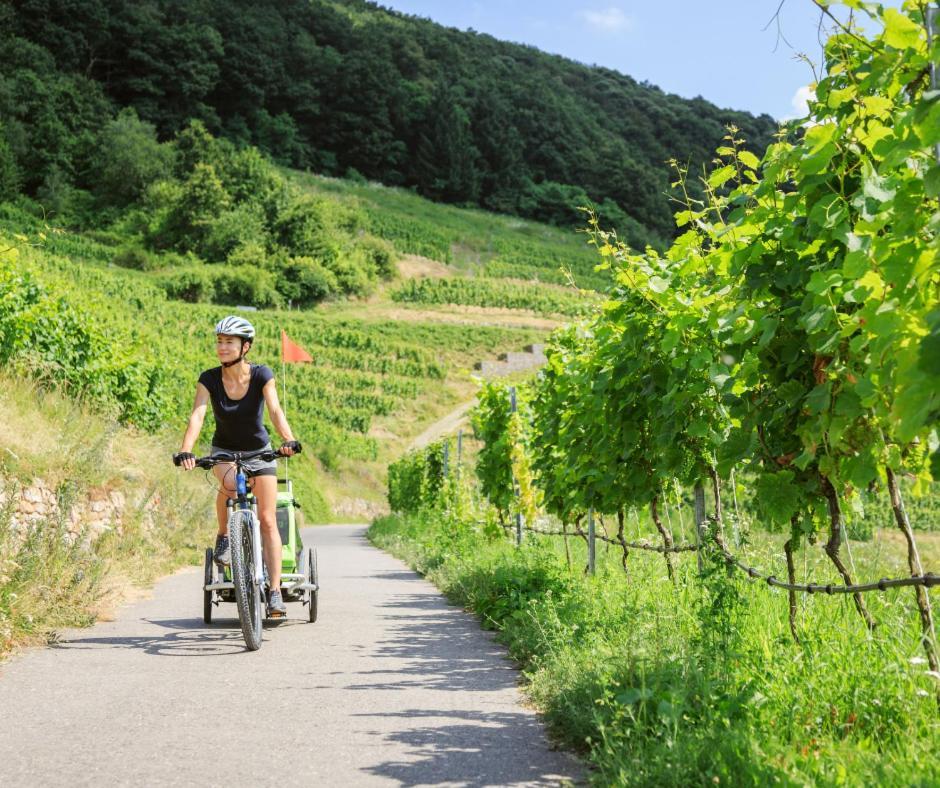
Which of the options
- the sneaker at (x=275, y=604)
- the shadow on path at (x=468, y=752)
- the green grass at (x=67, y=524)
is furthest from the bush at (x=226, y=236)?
the shadow on path at (x=468, y=752)

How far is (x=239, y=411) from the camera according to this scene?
275 inches

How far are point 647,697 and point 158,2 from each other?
126 metres

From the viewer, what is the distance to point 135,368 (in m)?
15.8

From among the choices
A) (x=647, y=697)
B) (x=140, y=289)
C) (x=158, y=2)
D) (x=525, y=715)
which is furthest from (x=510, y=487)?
(x=158, y=2)

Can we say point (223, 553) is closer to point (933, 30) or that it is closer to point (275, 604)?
point (275, 604)

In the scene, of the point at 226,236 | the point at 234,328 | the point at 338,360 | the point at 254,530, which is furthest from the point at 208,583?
the point at 226,236

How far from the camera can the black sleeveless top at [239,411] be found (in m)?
6.98

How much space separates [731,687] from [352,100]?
126m

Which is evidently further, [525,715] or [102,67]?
[102,67]

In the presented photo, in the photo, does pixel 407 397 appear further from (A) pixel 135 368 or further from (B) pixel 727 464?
(B) pixel 727 464

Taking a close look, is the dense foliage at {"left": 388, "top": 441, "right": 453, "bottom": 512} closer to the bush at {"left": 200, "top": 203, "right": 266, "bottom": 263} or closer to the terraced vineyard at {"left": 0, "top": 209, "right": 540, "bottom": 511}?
the terraced vineyard at {"left": 0, "top": 209, "right": 540, "bottom": 511}

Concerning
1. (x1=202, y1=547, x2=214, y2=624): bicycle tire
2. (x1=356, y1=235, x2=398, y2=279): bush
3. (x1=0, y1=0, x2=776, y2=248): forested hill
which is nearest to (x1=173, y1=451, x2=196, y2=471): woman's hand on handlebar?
(x1=202, y1=547, x2=214, y2=624): bicycle tire

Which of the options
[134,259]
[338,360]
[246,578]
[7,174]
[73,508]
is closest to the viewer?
[246,578]

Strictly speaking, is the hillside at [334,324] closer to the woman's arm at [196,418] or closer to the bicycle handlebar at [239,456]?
the bicycle handlebar at [239,456]
